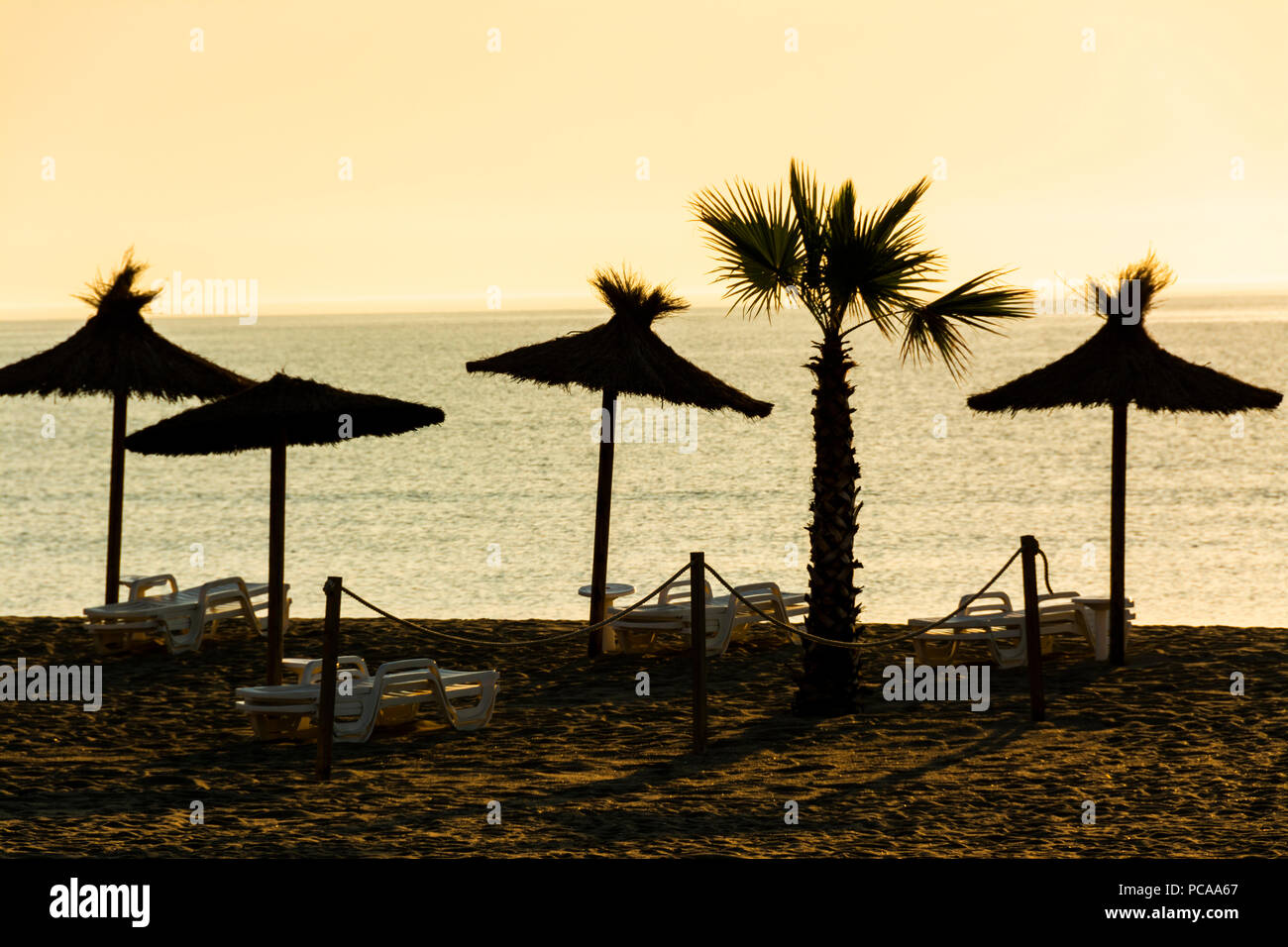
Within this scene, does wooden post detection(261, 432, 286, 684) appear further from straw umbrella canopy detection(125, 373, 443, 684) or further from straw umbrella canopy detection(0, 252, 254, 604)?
straw umbrella canopy detection(0, 252, 254, 604)

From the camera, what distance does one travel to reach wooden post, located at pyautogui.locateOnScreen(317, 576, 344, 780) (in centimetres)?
910

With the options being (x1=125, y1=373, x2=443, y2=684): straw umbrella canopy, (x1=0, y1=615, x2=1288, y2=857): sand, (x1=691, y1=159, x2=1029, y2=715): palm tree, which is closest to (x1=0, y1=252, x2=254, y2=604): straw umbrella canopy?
(x1=0, y1=615, x2=1288, y2=857): sand

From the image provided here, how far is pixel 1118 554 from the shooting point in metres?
13.4

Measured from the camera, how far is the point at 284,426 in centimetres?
1135

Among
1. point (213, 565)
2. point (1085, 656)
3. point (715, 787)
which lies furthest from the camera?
point (213, 565)

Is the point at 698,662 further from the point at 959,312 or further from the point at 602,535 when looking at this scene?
the point at 602,535

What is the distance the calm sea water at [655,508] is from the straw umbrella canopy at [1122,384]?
10.3 m

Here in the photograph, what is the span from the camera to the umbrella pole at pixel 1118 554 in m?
13.1

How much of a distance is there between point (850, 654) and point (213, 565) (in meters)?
25.8

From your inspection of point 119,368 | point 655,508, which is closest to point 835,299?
point 119,368

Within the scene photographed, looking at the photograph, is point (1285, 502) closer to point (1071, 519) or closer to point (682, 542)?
point (1071, 519)

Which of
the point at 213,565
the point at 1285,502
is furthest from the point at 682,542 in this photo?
the point at 1285,502

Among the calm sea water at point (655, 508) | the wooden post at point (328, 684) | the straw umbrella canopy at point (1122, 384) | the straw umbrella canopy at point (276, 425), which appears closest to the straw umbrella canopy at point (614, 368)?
the straw umbrella canopy at point (276, 425)
